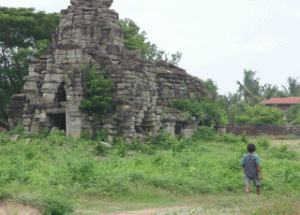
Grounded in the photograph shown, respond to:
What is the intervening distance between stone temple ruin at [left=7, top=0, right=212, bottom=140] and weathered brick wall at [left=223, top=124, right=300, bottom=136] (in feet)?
25.5

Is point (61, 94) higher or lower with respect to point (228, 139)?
higher

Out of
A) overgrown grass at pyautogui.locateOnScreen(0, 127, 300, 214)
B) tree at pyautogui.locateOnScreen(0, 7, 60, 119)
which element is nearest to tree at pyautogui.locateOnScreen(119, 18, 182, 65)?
tree at pyautogui.locateOnScreen(0, 7, 60, 119)

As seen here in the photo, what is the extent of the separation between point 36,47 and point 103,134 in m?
15.0

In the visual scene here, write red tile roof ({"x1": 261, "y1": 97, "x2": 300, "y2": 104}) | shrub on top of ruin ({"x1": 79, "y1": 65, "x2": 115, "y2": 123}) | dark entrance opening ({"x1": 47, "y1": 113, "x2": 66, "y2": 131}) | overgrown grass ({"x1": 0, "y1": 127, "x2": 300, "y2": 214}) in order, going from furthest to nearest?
red tile roof ({"x1": 261, "y1": 97, "x2": 300, "y2": 104})
dark entrance opening ({"x1": 47, "y1": 113, "x2": 66, "y2": 131})
shrub on top of ruin ({"x1": 79, "y1": 65, "x2": 115, "y2": 123})
overgrown grass ({"x1": 0, "y1": 127, "x2": 300, "y2": 214})

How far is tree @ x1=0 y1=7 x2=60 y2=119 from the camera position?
33000 mm

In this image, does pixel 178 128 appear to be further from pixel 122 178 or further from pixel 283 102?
pixel 283 102

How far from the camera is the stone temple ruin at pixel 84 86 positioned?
827 inches

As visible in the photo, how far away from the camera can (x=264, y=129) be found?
32.0 metres

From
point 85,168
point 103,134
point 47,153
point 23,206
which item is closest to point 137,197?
point 85,168

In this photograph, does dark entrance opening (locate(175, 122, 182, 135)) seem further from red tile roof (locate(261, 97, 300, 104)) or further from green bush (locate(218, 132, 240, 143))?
red tile roof (locate(261, 97, 300, 104))

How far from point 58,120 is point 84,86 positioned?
102 inches

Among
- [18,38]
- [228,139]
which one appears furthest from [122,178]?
[18,38]

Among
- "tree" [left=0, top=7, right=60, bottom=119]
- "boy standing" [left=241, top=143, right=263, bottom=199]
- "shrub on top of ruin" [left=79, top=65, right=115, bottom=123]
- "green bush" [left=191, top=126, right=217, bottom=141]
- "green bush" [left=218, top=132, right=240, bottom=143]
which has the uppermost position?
"tree" [left=0, top=7, right=60, bottom=119]

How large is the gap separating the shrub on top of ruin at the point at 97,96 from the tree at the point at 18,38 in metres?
12.5
